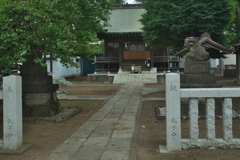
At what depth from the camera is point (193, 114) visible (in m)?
4.73

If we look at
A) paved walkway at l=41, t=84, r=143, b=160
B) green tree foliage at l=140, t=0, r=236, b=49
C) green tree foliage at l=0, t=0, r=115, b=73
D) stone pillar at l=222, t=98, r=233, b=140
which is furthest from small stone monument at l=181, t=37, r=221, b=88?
green tree foliage at l=140, t=0, r=236, b=49

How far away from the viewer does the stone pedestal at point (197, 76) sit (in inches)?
327

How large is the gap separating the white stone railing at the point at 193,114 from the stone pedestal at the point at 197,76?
3.56m

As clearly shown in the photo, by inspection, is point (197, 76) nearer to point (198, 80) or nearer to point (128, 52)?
point (198, 80)

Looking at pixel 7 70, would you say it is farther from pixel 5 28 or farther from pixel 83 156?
pixel 83 156

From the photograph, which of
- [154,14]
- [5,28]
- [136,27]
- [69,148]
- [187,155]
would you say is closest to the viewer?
[187,155]

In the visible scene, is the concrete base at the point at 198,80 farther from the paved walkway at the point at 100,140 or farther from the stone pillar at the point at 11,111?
the stone pillar at the point at 11,111

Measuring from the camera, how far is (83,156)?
455 centimetres

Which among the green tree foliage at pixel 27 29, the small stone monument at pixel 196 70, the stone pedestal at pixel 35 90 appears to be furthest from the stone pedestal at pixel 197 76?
the stone pedestal at pixel 35 90

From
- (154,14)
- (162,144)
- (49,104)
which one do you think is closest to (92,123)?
(49,104)

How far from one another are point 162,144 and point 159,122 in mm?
2289


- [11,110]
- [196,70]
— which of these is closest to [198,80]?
[196,70]

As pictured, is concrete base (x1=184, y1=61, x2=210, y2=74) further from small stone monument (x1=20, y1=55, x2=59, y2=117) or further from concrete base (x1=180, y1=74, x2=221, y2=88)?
small stone monument (x1=20, y1=55, x2=59, y2=117)

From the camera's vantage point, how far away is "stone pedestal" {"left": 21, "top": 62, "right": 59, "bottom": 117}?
804cm
